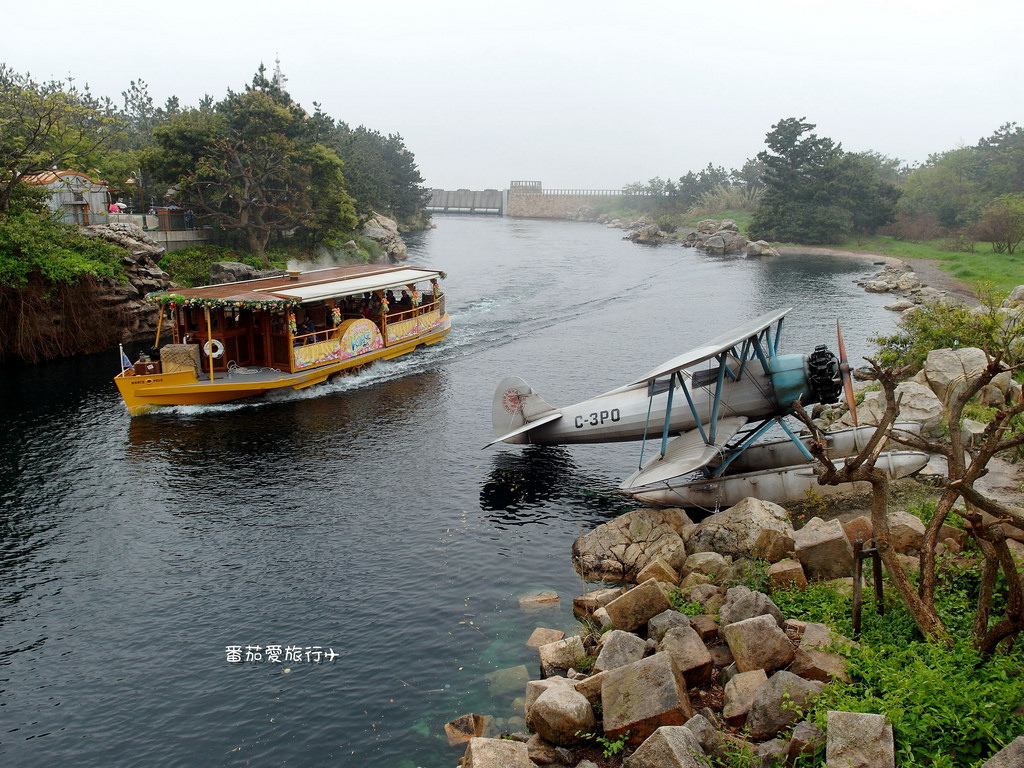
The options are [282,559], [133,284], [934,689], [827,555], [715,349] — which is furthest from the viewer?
[133,284]

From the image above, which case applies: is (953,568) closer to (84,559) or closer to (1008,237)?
(84,559)

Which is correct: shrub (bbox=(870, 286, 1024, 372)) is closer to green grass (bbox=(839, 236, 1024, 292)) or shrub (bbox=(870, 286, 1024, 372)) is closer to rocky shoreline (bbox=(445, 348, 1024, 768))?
rocky shoreline (bbox=(445, 348, 1024, 768))

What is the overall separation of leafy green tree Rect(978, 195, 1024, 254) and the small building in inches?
2840

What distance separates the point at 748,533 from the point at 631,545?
297 cm

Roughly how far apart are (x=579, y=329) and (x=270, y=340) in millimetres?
21616

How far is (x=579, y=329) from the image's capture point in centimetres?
4969

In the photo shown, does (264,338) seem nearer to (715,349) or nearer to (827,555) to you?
(715,349)

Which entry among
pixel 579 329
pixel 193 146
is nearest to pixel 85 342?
pixel 193 146

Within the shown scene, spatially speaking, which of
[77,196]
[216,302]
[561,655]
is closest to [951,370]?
[561,655]

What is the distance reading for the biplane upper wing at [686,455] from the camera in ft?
66.6

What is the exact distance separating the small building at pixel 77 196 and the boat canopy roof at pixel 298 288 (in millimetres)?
18981

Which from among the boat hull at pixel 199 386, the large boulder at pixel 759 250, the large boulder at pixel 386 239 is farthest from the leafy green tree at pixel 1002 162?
the boat hull at pixel 199 386

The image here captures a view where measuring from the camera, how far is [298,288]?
3584cm

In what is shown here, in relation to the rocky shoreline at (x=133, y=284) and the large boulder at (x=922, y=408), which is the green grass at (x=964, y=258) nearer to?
the large boulder at (x=922, y=408)
